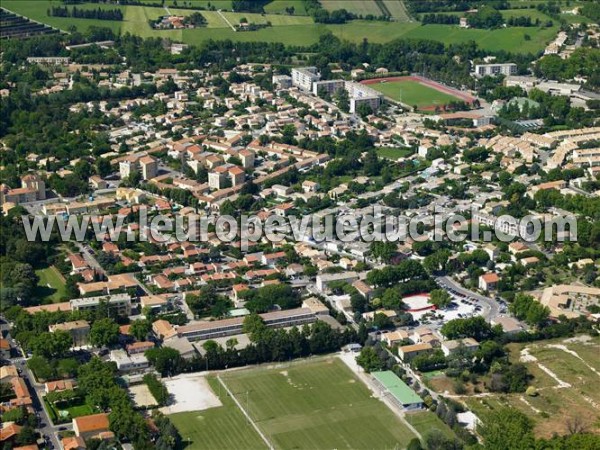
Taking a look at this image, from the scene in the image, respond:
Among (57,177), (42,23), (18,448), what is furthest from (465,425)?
(42,23)

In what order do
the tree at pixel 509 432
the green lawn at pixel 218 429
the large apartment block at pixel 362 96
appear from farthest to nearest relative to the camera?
the large apartment block at pixel 362 96, the green lawn at pixel 218 429, the tree at pixel 509 432

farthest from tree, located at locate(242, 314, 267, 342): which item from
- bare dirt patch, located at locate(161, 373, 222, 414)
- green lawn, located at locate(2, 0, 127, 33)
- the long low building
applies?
green lawn, located at locate(2, 0, 127, 33)

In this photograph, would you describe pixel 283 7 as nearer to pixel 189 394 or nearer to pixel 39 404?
pixel 189 394

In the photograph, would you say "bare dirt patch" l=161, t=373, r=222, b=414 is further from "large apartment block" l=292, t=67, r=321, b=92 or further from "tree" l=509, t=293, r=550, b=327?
"large apartment block" l=292, t=67, r=321, b=92

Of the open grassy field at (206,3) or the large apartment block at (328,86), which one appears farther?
the open grassy field at (206,3)

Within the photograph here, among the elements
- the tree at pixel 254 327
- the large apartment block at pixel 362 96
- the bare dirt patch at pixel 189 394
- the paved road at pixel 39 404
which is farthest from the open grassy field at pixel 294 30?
the bare dirt patch at pixel 189 394

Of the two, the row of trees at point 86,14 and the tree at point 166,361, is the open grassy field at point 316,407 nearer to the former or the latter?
the tree at point 166,361

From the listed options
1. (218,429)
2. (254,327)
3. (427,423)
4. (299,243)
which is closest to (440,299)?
(254,327)
